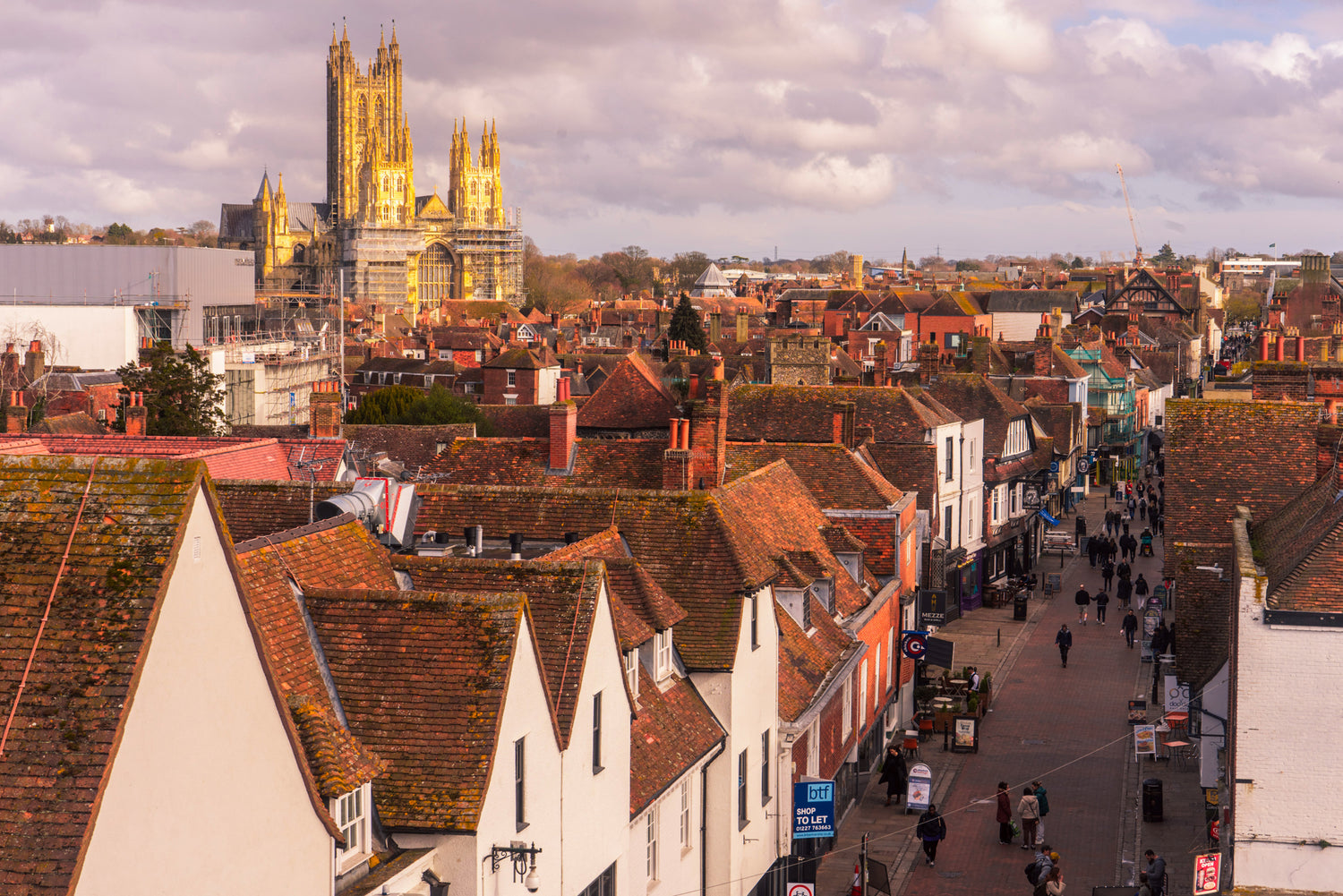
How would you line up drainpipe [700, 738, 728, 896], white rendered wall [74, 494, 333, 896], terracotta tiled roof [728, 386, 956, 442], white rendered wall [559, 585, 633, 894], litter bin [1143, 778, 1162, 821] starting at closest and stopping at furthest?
white rendered wall [74, 494, 333, 896]
white rendered wall [559, 585, 633, 894]
drainpipe [700, 738, 728, 896]
litter bin [1143, 778, 1162, 821]
terracotta tiled roof [728, 386, 956, 442]

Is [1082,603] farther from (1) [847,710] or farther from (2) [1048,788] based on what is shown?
(1) [847,710]

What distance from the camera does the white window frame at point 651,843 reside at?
62.4 feet

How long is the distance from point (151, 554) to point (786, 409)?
37911 mm

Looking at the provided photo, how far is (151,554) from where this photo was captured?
10055mm

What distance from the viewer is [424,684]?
14102 mm

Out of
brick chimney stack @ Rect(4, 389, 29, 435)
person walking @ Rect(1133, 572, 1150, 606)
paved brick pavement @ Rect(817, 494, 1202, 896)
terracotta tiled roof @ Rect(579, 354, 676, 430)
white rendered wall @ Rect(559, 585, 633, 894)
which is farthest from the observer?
person walking @ Rect(1133, 572, 1150, 606)

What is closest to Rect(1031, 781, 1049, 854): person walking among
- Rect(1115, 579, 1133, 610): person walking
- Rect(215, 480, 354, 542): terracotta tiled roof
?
Rect(215, 480, 354, 542): terracotta tiled roof

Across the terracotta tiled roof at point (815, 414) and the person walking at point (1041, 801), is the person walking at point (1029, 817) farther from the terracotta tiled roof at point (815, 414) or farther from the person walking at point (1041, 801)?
the terracotta tiled roof at point (815, 414)

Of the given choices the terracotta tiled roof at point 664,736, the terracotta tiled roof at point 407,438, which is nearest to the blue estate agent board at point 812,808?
the terracotta tiled roof at point 664,736

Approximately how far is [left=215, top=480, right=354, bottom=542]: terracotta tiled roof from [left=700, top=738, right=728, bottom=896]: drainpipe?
611 cm

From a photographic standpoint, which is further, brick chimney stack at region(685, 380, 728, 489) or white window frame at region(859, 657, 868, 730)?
white window frame at region(859, 657, 868, 730)

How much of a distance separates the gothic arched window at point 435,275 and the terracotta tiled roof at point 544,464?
160 m

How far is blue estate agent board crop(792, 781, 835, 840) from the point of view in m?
24.4

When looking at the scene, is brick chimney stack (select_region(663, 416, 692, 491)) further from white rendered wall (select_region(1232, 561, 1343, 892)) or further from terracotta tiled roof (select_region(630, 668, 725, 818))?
white rendered wall (select_region(1232, 561, 1343, 892))
